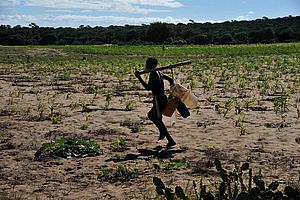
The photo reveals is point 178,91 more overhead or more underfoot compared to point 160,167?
more overhead

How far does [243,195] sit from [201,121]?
780 centimetres

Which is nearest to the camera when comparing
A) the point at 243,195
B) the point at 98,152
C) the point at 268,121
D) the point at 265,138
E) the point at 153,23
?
the point at 243,195

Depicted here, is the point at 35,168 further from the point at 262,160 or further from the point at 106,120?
the point at 106,120

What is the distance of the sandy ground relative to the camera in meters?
6.12

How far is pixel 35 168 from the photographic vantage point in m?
6.95

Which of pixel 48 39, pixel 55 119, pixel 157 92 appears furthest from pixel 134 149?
pixel 48 39

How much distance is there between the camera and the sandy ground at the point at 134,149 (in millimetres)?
6121

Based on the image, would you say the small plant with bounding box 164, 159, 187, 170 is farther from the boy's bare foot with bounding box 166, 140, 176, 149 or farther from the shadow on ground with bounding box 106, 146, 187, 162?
the boy's bare foot with bounding box 166, 140, 176, 149

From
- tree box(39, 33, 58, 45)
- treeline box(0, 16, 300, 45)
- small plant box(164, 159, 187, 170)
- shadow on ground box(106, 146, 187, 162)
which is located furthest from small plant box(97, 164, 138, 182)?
tree box(39, 33, 58, 45)

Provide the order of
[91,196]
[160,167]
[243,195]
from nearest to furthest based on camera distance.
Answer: [243,195] → [91,196] → [160,167]

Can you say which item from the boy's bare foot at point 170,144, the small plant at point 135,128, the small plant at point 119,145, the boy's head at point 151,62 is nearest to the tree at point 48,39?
the small plant at point 135,128

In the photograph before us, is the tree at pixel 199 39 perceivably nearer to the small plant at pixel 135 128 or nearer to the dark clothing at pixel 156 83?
the small plant at pixel 135 128

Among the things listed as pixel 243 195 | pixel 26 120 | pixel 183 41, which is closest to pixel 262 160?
pixel 243 195

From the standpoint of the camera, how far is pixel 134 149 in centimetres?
805
